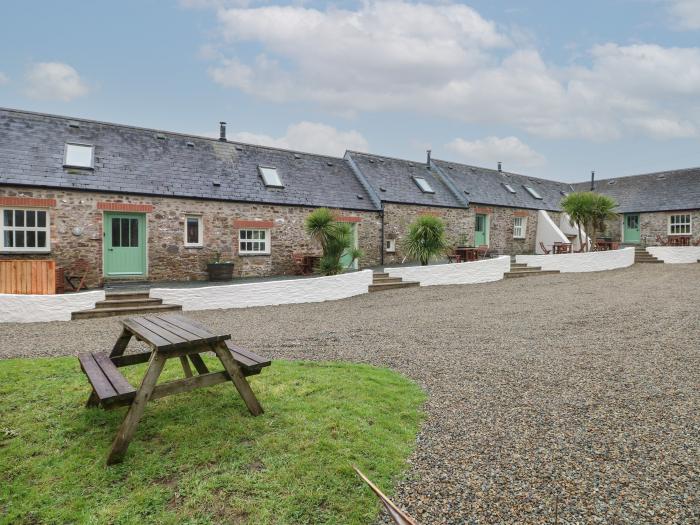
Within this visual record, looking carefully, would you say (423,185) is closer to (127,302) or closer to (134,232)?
(134,232)

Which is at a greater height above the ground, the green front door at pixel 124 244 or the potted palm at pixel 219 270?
the green front door at pixel 124 244

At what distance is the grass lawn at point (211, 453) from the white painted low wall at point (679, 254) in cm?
2117

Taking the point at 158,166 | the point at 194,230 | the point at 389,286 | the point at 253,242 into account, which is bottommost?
the point at 389,286

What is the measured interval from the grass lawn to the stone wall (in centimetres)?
854

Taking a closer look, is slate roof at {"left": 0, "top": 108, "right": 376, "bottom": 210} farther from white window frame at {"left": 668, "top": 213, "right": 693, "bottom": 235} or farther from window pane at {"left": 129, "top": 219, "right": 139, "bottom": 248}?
white window frame at {"left": 668, "top": 213, "right": 693, "bottom": 235}

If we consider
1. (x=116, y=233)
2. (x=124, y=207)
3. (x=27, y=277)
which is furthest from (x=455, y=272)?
(x=27, y=277)

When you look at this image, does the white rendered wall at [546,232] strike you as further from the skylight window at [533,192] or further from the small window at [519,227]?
the skylight window at [533,192]

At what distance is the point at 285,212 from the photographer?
15.4 meters

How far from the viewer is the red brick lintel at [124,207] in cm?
1233

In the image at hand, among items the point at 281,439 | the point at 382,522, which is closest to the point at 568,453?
the point at 382,522

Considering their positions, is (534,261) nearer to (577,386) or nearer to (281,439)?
(577,386)

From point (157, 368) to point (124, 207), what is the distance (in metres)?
11.0

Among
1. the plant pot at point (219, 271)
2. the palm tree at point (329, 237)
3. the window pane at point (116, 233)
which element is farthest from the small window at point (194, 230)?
the palm tree at point (329, 237)

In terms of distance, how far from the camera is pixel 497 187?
24172 mm
